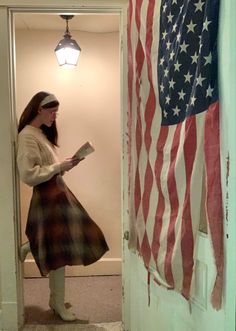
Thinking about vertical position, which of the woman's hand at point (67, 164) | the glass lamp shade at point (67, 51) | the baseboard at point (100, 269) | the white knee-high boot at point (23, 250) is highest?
the glass lamp shade at point (67, 51)

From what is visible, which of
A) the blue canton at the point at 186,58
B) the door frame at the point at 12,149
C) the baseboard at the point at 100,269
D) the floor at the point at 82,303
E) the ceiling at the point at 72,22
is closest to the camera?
the blue canton at the point at 186,58

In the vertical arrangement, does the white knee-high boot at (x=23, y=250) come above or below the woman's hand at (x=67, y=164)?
below

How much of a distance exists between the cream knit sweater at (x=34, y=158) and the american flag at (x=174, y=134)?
595 millimetres

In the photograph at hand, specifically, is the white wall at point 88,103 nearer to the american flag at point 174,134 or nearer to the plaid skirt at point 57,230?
the plaid skirt at point 57,230

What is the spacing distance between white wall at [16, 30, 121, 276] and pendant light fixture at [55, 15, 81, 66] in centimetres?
23

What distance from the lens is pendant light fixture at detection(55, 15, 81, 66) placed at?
2584 millimetres

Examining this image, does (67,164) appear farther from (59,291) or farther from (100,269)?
(100,269)

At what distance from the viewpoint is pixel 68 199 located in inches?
85.7

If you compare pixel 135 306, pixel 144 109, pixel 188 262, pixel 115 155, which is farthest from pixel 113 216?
pixel 188 262

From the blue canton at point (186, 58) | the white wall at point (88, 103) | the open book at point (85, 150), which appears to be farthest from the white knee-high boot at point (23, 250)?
the blue canton at point (186, 58)

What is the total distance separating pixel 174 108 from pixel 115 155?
178cm

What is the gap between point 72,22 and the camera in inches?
106

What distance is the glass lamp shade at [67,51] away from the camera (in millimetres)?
2586

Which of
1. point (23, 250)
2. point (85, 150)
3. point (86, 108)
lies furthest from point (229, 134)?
point (86, 108)
